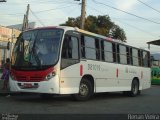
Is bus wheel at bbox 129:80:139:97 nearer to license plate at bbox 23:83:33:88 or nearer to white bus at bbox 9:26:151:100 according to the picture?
white bus at bbox 9:26:151:100

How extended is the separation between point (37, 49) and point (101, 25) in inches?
1627

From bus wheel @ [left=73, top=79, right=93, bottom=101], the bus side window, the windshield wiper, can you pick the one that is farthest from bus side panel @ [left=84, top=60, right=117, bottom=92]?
the windshield wiper

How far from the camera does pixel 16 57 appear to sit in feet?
54.9

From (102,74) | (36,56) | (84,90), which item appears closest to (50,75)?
(36,56)

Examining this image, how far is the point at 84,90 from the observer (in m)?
17.2

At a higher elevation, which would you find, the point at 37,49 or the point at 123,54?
the point at 123,54

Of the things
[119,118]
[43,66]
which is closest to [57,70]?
[43,66]

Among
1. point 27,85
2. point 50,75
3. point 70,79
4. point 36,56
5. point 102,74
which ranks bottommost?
point 27,85

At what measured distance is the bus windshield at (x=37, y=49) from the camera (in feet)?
51.8

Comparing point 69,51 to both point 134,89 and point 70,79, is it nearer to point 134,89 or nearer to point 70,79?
point 70,79

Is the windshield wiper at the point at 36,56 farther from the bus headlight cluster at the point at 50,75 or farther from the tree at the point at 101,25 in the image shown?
the tree at the point at 101,25

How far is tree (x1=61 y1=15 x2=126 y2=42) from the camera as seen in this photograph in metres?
53.5

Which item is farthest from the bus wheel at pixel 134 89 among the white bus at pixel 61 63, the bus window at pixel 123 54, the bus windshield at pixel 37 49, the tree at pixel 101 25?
the tree at pixel 101 25

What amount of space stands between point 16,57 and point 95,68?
3418 mm
